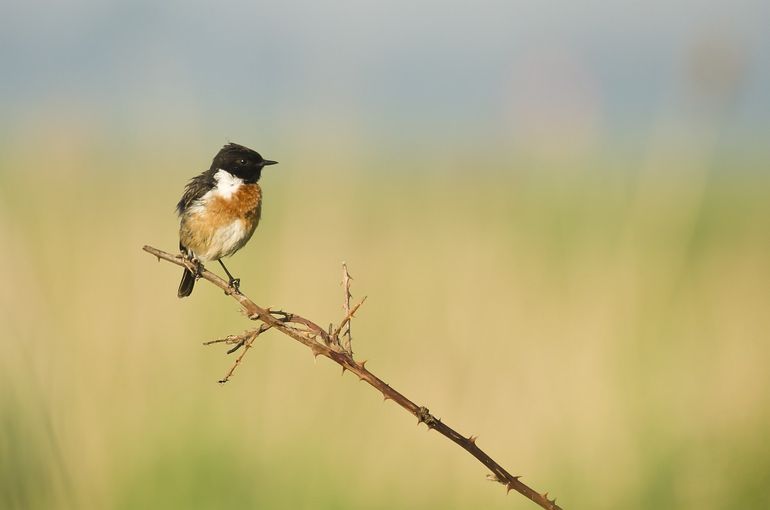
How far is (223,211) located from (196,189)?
23 centimetres

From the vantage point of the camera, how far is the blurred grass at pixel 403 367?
3393 millimetres

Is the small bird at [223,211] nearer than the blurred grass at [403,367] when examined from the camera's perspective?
Yes

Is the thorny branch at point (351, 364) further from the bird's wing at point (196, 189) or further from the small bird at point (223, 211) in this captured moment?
the bird's wing at point (196, 189)

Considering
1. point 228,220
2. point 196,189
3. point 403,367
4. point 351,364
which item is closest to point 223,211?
point 228,220

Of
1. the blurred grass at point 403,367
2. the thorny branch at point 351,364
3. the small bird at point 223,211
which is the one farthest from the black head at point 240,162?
the thorny branch at point 351,364

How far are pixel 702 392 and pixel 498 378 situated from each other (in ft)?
2.78

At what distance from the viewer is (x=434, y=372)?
3758 mm

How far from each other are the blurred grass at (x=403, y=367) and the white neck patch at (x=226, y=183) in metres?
0.60

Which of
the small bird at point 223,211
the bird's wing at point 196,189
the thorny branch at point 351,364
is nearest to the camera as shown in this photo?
the thorny branch at point 351,364

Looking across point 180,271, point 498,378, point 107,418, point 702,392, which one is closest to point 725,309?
point 702,392

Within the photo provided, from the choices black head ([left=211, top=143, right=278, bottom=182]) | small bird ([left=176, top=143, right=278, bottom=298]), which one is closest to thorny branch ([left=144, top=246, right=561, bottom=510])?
black head ([left=211, top=143, right=278, bottom=182])

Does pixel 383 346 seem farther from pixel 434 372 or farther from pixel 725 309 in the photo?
pixel 725 309

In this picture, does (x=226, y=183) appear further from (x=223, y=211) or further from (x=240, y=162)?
(x=240, y=162)

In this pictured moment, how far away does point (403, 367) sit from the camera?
3.95 meters
